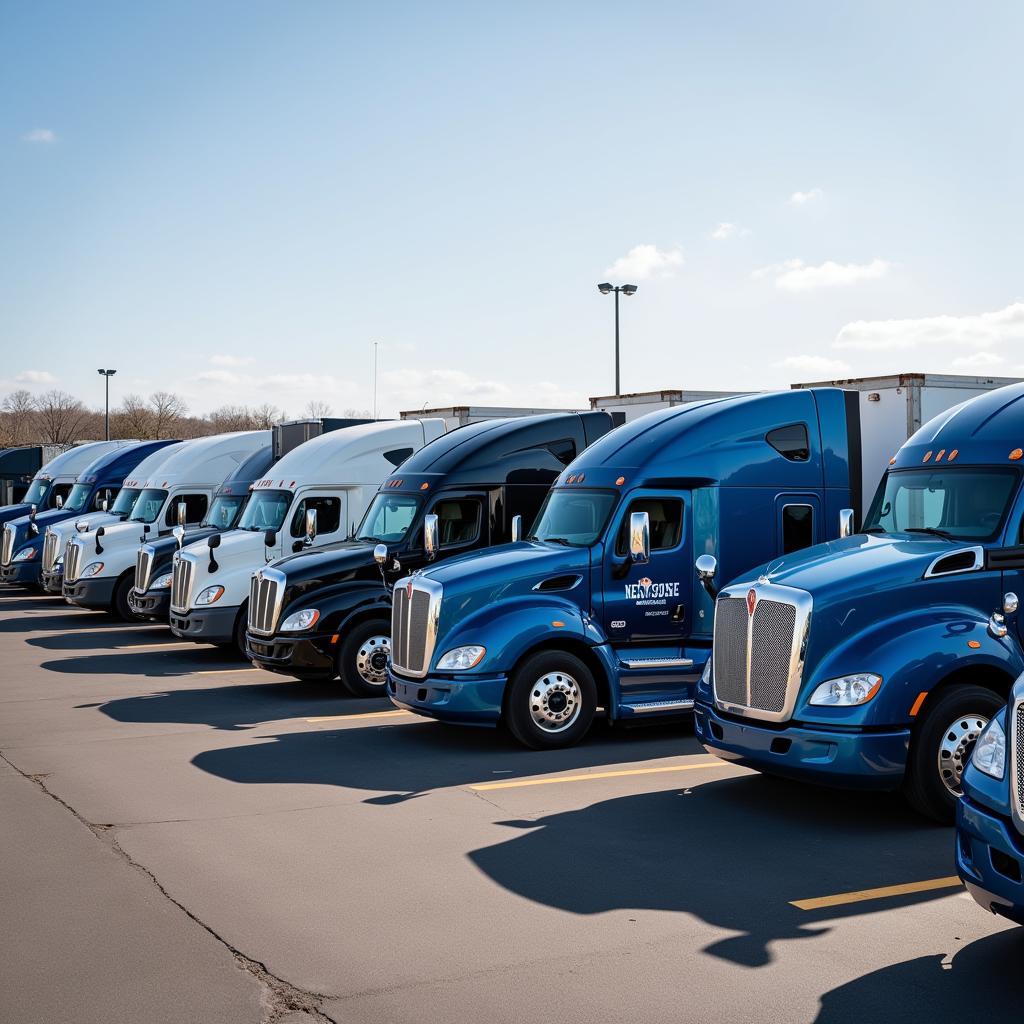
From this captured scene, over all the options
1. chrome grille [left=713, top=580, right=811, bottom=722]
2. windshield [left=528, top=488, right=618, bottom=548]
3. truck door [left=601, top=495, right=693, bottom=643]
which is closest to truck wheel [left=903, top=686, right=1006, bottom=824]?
chrome grille [left=713, top=580, right=811, bottom=722]

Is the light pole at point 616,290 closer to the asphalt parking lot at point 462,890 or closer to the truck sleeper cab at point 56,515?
the truck sleeper cab at point 56,515

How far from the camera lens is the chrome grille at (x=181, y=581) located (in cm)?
1769

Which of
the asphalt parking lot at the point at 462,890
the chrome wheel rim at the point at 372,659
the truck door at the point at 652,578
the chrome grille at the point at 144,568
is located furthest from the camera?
the chrome grille at the point at 144,568

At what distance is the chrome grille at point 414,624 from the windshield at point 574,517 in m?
1.44

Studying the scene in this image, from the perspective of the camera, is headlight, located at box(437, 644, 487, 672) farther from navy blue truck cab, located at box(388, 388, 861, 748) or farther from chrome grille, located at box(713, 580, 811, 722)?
chrome grille, located at box(713, 580, 811, 722)

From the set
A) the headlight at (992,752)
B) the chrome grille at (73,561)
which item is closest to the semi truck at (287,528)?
the chrome grille at (73,561)

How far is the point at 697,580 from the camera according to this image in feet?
39.6

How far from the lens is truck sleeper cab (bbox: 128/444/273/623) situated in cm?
2028

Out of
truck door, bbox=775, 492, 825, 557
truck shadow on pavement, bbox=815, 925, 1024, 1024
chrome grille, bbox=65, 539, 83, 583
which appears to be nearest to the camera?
truck shadow on pavement, bbox=815, 925, 1024, 1024

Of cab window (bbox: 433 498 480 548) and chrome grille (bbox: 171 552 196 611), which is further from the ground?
cab window (bbox: 433 498 480 548)

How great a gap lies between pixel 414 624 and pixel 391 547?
3163 millimetres

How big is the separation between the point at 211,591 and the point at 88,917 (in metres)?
11.1

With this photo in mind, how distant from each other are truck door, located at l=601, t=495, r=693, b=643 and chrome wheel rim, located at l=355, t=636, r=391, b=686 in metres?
3.64

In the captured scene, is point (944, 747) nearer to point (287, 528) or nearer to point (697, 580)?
point (697, 580)
